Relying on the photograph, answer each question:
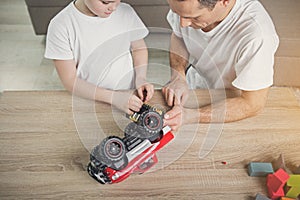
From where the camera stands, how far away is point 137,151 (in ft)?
2.53

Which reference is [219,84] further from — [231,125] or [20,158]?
[20,158]

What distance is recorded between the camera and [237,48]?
1.01 meters

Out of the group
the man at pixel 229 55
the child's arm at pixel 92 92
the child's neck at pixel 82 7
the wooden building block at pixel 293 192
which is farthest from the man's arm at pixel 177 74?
the wooden building block at pixel 293 192

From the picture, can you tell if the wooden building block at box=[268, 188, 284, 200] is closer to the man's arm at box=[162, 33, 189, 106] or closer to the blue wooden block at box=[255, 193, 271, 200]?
the blue wooden block at box=[255, 193, 271, 200]

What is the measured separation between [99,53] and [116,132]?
22 cm

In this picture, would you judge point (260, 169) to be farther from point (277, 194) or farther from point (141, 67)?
point (141, 67)

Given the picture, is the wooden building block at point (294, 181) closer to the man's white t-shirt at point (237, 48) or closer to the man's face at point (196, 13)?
the man's white t-shirt at point (237, 48)

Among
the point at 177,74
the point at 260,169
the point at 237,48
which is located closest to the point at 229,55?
the point at 237,48

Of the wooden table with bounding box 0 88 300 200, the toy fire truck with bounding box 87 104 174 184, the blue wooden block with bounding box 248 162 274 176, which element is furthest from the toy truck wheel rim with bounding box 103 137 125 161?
the blue wooden block with bounding box 248 162 274 176

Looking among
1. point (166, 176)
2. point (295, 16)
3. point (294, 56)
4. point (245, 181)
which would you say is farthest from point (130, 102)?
point (295, 16)

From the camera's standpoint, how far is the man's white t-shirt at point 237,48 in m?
0.94

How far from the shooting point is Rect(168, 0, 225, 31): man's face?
87 cm

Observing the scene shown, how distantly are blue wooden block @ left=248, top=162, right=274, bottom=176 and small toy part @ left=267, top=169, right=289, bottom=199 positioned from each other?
1.0 inches

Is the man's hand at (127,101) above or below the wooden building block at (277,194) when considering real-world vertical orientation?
above
